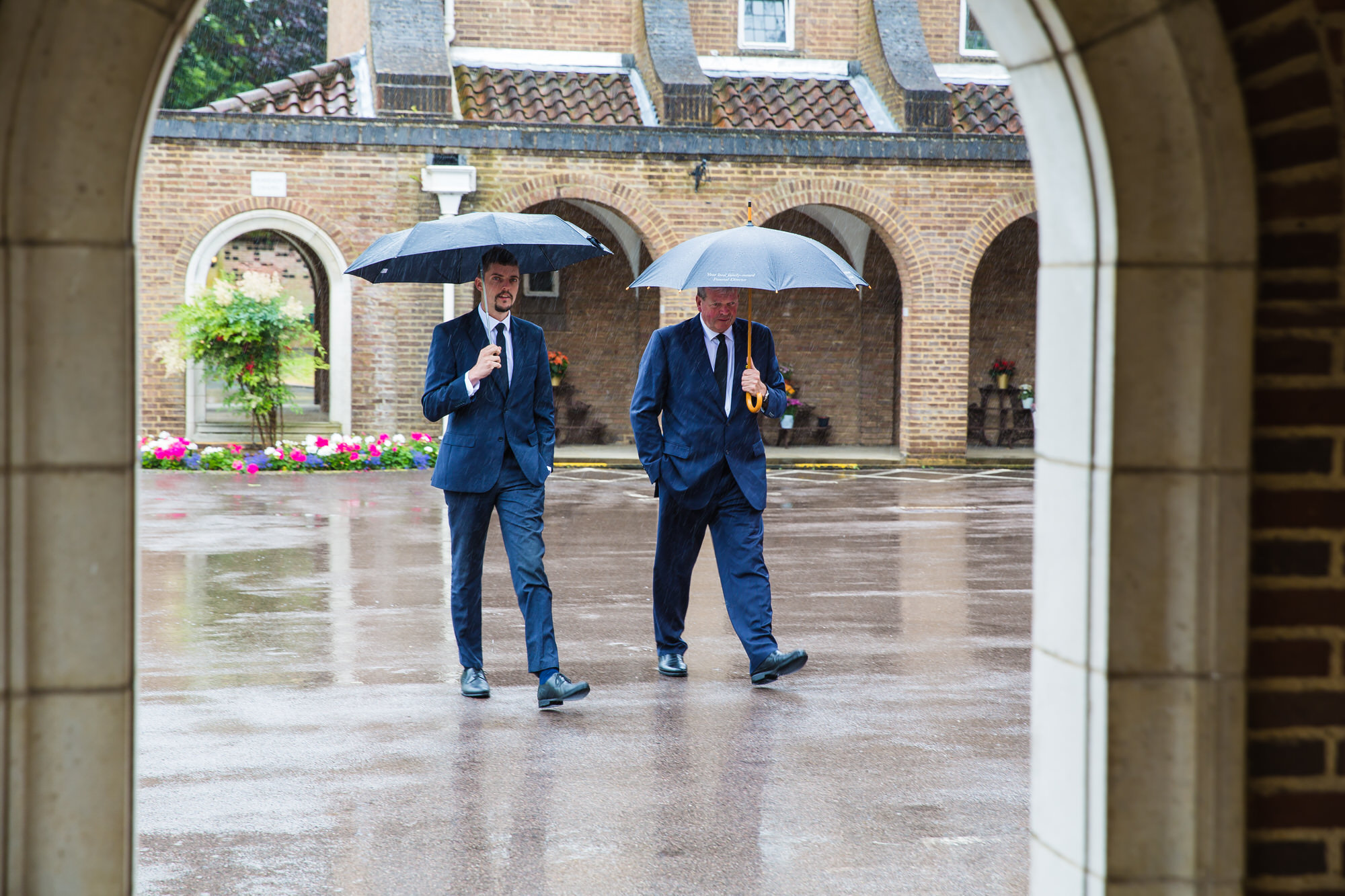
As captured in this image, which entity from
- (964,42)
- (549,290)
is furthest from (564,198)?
(964,42)

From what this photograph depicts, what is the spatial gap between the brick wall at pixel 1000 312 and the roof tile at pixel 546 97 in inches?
273

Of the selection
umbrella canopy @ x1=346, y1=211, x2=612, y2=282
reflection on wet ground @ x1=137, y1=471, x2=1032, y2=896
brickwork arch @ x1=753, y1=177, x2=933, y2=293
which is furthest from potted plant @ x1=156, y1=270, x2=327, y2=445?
umbrella canopy @ x1=346, y1=211, x2=612, y2=282

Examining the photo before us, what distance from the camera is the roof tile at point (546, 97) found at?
20141 millimetres

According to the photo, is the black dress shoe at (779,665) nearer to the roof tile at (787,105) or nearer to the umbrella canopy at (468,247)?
the umbrella canopy at (468,247)

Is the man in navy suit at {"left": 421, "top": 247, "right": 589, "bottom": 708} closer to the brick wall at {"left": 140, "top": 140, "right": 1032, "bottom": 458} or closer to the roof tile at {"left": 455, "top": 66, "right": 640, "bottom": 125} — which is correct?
the brick wall at {"left": 140, "top": 140, "right": 1032, "bottom": 458}

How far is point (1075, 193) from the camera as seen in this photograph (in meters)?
2.84

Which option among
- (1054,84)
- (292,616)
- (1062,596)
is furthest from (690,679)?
(1054,84)

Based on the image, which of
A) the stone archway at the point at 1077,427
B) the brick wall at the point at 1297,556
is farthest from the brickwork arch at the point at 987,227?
the brick wall at the point at 1297,556

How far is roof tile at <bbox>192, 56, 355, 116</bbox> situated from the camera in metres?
19.0

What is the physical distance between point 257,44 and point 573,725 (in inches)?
1366

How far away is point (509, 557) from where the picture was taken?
19.1ft

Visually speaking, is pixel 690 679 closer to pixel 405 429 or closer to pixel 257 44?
pixel 405 429

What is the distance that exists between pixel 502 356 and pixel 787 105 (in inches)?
631

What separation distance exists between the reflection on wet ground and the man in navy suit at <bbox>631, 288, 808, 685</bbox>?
387 mm
